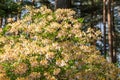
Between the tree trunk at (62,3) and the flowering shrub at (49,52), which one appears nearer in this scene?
the flowering shrub at (49,52)

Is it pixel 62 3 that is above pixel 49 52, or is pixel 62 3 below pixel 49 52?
above

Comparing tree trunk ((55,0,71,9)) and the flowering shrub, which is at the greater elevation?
tree trunk ((55,0,71,9))

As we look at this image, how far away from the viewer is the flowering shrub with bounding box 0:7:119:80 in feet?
21.6

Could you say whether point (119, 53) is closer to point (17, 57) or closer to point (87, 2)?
point (87, 2)

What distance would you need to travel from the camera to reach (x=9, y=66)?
6648mm

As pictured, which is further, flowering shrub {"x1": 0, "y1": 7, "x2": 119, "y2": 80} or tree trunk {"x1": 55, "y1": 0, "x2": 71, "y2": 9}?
tree trunk {"x1": 55, "y1": 0, "x2": 71, "y2": 9}

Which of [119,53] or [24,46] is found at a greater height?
[24,46]

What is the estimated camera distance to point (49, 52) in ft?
21.7

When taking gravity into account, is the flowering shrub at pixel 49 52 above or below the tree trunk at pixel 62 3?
A: below

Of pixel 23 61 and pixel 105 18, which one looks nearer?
pixel 23 61

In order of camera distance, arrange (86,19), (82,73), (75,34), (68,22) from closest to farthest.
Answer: (82,73), (75,34), (68,22), (86,19)

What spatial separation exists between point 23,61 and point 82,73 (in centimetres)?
114

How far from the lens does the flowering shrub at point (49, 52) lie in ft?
21.6

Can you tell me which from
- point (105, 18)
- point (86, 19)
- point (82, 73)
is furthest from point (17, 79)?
point (86, 19)
